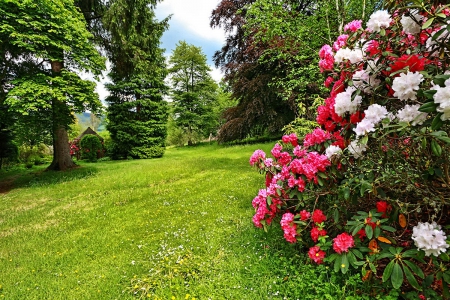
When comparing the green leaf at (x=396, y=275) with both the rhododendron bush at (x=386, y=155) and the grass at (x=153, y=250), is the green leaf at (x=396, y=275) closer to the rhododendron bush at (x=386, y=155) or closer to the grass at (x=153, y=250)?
the rhododendron bush at (x=386, y=155)

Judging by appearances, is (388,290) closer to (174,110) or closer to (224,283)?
(224,283)

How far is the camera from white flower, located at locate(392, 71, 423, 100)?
1223 millimetres

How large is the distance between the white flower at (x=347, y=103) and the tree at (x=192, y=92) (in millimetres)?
19377

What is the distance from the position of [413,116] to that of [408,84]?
19 cm

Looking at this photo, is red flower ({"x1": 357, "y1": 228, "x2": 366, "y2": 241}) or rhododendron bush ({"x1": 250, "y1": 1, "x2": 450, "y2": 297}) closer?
rhododendron bush ({"x1": 250, "y1": 1, "x2": 450, "y2": 297})

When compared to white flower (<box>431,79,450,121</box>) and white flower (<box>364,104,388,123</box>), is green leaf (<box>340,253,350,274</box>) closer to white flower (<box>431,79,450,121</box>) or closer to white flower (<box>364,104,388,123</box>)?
white flower (<box>364,104,388,123</box>)

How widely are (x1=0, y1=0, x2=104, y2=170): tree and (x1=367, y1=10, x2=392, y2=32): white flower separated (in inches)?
309

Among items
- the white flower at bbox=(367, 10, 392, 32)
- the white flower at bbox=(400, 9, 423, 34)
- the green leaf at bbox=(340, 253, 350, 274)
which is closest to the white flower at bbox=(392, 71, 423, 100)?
the white flower at bbox=(400, 9, 423, 34)

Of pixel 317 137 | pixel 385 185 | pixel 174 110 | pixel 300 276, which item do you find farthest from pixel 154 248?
pixel 174 110

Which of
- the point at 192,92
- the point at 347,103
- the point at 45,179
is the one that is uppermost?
the point at 192,92

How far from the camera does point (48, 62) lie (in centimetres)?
786

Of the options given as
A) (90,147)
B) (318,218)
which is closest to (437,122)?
(318,218)

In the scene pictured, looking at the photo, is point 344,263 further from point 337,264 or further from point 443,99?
point 443,99

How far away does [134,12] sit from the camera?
9539 millimetres
